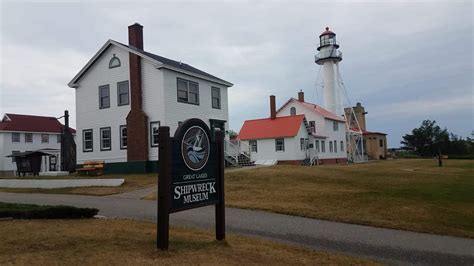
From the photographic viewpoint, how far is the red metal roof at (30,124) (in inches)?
Answer: 2167

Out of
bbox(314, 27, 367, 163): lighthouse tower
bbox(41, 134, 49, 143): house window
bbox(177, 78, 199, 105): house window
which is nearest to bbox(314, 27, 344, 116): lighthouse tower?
bbox(314, 27, 367, 163): lighthouse tower

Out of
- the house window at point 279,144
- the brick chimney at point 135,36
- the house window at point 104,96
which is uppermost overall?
the brick chimney at point 135,36

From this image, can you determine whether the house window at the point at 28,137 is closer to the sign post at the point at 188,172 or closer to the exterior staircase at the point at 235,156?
the exterior staircase at the point at 235,156

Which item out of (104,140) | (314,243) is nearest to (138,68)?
(104,140)

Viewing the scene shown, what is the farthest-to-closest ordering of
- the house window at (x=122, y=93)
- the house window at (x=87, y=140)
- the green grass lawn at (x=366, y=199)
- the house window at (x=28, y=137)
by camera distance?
the house window at (x=28, y=137)
the house window at (x=87, y=140)
the house window at (x=122, y=93)
the green grass lawn at (x=366, y=199)

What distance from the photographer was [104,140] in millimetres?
29641

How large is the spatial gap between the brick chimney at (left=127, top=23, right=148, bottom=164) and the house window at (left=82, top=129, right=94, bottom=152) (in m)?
3.81

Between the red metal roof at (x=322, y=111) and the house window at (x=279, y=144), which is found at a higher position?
the red metal roof at (x=322, y=111)

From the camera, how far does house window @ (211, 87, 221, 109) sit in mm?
31578

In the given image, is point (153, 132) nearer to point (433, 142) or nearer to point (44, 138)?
point (44, 138)

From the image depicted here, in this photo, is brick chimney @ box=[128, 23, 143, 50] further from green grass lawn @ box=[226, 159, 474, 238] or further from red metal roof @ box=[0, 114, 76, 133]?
red metal roof @ box=[0, 114, 76, 133]

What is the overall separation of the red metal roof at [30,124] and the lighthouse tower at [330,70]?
32.4 meters

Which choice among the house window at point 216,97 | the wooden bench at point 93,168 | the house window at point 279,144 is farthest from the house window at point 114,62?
→ the house window at point 279,144

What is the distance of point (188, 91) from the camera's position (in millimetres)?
29094
